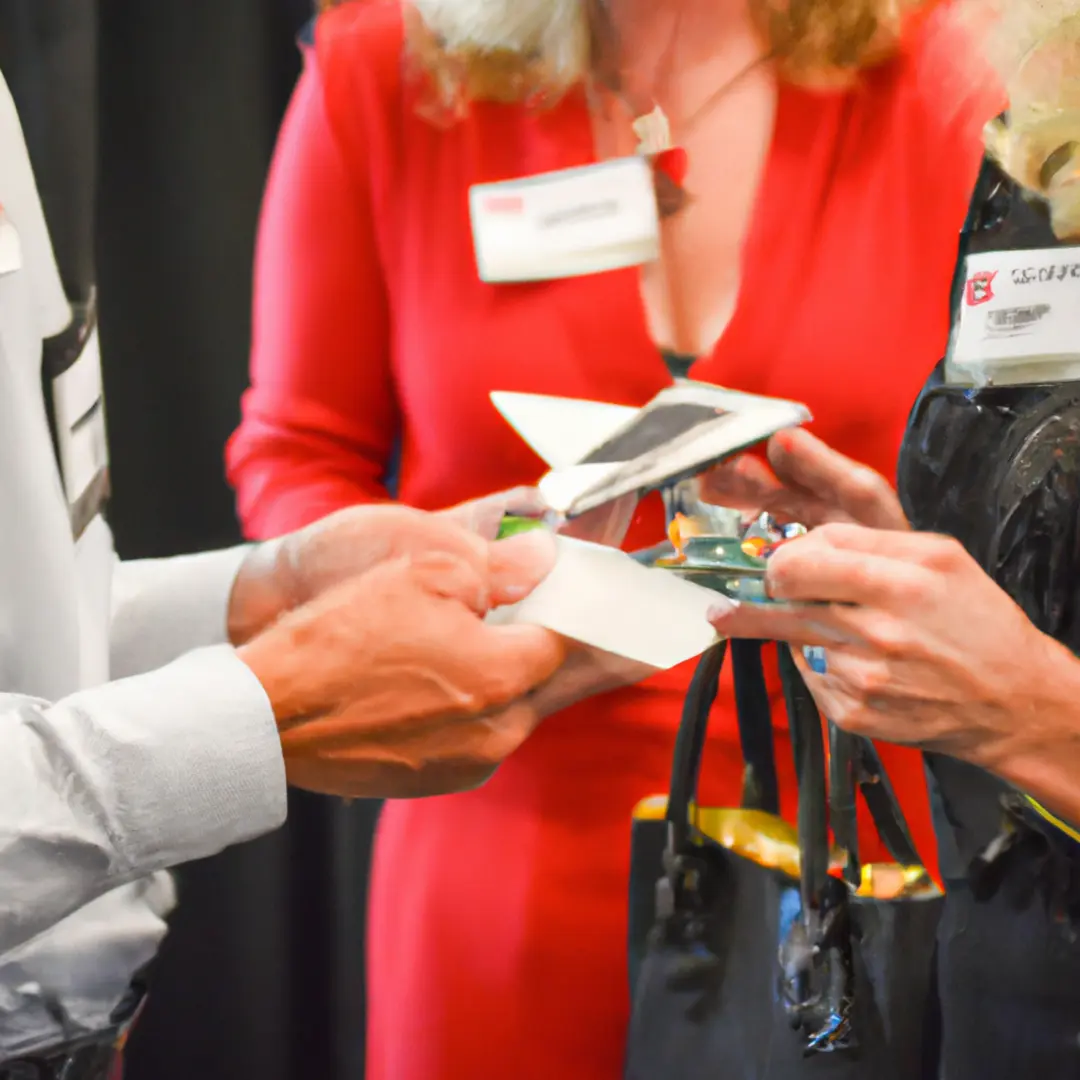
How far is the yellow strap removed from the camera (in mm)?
746

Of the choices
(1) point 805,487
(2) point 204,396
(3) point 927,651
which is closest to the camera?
(3) point 927,651

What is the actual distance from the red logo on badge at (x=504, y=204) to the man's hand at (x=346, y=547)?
8.5 inches

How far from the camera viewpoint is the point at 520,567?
72 cm

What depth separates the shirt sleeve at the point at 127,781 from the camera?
58 cm

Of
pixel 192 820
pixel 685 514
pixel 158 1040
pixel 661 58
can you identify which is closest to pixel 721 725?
pixel 685 514

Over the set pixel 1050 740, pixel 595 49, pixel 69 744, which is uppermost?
pixel 595 49

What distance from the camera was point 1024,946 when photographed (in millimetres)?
786

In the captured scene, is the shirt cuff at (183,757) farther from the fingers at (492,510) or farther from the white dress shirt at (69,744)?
the fingers at (492,510)

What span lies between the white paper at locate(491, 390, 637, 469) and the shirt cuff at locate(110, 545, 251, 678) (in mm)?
265

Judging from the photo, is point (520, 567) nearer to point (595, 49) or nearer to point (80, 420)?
point (80, 420)

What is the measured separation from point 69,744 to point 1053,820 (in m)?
0.62

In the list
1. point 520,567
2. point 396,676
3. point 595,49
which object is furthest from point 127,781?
point 595,49

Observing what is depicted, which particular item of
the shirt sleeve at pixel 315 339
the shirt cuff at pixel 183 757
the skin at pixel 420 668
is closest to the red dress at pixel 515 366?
the shirt sleeve at pixel 315 339

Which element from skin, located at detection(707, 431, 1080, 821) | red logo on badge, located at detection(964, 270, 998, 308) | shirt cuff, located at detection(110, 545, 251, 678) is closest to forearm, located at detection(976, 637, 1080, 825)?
skin, located at detection(707, 431, 1080, 821)
